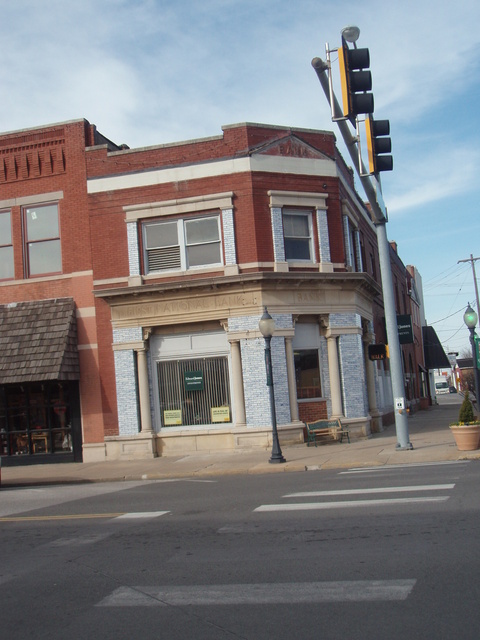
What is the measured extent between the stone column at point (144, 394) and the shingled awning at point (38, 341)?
1.95m

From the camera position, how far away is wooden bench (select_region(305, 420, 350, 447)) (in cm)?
2015

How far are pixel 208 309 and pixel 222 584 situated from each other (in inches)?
565

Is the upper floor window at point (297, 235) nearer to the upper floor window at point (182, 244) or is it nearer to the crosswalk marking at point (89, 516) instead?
the upper floor window at point (182, 244)

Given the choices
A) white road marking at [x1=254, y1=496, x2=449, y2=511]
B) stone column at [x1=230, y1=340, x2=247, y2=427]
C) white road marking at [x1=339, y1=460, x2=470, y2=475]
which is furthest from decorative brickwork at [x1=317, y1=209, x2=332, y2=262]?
white road marking at [x1=254, y1=496, x2=449, y2=511]

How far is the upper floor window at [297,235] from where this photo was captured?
2105 centimetres

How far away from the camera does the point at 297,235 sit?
21.2 metres

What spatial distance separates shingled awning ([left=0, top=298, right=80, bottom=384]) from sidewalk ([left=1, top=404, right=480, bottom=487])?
2743 mm

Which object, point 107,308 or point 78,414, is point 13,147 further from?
point 78,414

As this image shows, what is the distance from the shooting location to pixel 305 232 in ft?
70.1

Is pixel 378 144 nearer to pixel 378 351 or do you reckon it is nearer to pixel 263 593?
pixel 378 351

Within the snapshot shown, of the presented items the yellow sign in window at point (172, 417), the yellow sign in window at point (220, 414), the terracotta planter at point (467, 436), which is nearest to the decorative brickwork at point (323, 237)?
the yellow sign in window at point (220, 414)

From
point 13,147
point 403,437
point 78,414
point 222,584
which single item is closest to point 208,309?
point 78,414

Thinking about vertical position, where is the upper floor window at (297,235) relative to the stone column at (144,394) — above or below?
above

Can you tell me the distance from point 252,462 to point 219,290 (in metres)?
5.18
